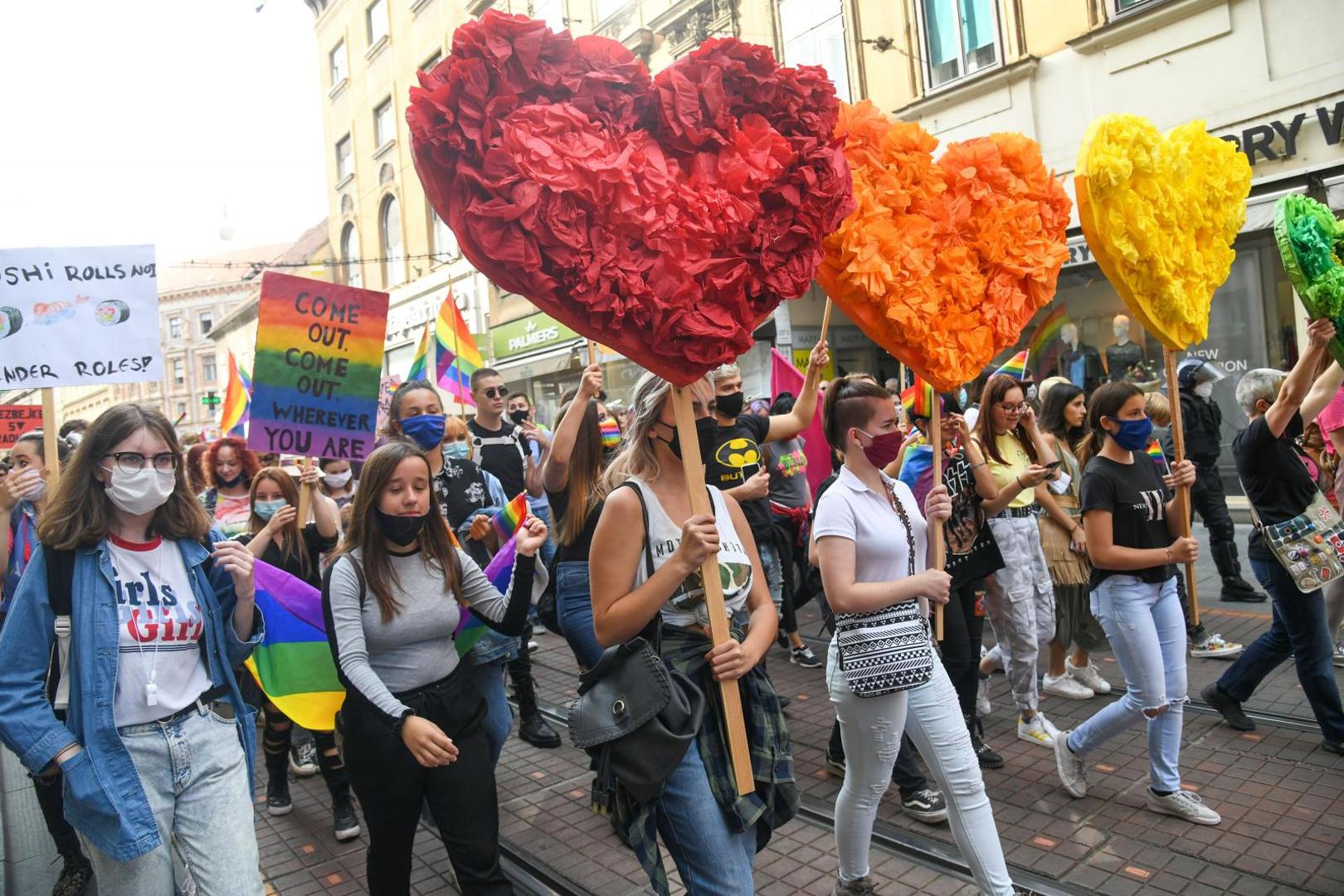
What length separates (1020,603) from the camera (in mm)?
5289

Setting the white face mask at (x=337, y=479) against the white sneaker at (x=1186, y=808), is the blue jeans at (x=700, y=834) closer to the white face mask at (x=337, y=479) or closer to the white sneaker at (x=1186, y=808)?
the white sneaker at (x=1186, y=808)

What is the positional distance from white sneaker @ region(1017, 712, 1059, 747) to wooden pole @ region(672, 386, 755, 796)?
3.10 meters

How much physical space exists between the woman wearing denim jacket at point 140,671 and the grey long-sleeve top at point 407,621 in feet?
0.98

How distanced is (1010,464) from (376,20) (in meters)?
31.6

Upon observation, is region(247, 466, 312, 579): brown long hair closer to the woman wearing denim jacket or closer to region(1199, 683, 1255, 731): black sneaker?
the woman wearing denim jacket

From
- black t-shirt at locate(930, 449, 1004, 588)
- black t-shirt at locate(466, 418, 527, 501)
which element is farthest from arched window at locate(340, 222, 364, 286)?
black t-shirt at locate(930, 449, 1004, 588)

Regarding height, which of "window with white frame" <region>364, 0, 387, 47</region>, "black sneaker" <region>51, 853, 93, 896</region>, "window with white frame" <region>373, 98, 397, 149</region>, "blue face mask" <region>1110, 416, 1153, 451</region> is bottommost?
"black sneaker" <region>51, 853, 93, 896</region>

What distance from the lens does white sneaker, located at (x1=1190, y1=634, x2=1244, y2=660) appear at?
6.40m

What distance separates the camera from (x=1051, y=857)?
3.97m

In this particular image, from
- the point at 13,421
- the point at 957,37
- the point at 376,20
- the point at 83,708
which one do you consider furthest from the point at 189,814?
the point at 376,20

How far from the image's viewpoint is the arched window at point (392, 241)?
101 feet

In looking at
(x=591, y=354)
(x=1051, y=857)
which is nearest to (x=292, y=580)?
(x=591, y=354)

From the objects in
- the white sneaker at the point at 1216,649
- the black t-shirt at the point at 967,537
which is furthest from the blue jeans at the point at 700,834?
the white sneaker at the point at 1216,649

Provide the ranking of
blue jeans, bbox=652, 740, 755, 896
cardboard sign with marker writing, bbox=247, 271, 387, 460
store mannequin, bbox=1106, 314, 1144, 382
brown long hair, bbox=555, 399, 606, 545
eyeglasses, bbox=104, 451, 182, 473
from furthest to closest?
1. store mannequin, bbox=1106, 314, 1144, 382
2. brown long hair, bbox=555, 399, 606, 545
3. cardboard sign with marker writing, bbox=247, 271, 387, 460
4. eyeglasses, bbox=104, 451, 182, 473
5. blue jeans, bbox=652, 740, 755, 896
